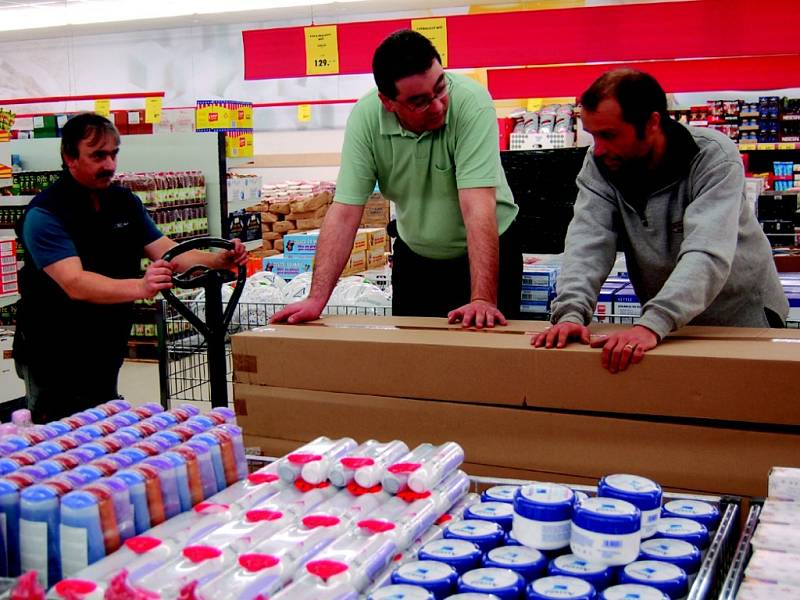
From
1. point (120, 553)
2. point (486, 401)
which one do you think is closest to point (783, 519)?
point (486, 401)

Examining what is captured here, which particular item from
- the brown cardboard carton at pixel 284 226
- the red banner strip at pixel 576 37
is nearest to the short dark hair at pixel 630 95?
the red banner strip at pixel 576 37

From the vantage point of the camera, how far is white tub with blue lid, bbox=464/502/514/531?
5.50 ft

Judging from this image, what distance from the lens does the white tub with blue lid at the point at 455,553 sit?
1504mm

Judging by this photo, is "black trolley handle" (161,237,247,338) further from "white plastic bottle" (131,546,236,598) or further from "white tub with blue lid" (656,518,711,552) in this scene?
"white tub with blue lid" (656,518,711,552)

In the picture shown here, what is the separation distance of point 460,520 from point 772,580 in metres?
0.55

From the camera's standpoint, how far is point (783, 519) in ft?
5.26

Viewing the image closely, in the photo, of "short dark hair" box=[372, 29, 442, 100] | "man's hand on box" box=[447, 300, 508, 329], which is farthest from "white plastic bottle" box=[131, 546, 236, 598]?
"short dark hair" box=[372, 29, 442, 100]

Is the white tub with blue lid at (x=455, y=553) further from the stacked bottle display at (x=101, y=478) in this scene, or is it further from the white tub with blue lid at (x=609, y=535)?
the stacked bottle display at (x=101, y=478)

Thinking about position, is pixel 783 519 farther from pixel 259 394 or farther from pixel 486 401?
pixel 259 394

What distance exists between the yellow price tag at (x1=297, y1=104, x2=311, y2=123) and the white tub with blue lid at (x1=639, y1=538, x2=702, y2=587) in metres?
14.8

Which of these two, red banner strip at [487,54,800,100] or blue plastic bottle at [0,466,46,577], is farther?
red banner strip at [487,54,800,100]

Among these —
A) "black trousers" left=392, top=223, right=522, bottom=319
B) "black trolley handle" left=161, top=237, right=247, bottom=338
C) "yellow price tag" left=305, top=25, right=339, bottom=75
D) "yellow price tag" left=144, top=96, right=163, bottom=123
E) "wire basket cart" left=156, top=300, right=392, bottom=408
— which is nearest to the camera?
"black trolley handle" left=161, top=237, right=247, bottom=338

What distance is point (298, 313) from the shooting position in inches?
110

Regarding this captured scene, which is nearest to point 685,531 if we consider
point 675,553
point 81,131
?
point 675,553
